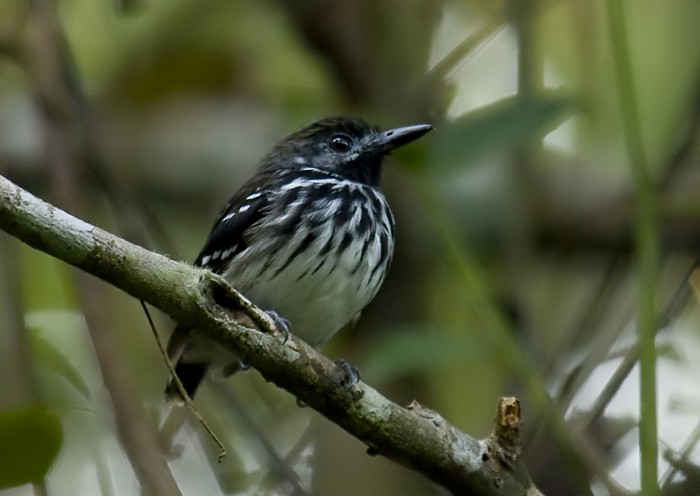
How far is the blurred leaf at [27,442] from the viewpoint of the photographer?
2559mm

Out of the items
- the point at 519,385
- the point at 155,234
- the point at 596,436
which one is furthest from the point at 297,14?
the point at 596,436

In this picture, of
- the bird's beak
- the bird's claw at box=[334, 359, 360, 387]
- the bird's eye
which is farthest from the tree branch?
the bird's eye

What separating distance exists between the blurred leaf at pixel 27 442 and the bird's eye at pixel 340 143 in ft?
6.69

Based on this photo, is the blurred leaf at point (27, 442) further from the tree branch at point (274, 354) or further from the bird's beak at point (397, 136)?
the bird's beak at point (397, 136)

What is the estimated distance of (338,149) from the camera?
4.42 meters

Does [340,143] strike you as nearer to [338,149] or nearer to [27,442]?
[338,149]

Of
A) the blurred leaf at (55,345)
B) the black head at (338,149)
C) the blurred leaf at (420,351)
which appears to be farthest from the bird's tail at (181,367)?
the black head at (338,149)

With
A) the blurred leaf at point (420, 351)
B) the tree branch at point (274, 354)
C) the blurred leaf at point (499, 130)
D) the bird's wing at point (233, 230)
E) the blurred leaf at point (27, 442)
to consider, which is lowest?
the blurred leaf at point (27, 442)

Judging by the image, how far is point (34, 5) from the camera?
13.4 ft

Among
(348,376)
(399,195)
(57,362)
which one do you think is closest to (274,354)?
(348,376)

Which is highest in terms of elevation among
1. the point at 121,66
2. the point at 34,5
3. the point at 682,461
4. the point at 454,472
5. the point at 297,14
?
the point at 297,14

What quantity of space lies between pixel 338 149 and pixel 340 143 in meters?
0.02

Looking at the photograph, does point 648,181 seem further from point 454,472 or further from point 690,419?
point 690,419

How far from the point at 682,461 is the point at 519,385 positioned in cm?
105
